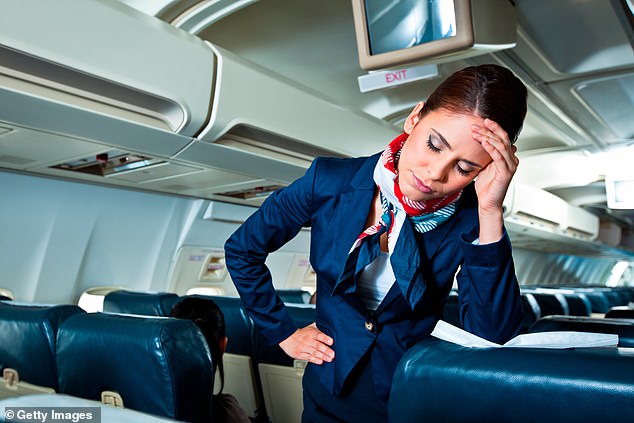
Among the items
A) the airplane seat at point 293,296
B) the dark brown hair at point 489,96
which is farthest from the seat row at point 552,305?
the dark brown hair at point 489,96

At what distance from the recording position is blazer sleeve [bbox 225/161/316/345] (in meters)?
1.66

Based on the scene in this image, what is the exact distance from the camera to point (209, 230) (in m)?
6.79

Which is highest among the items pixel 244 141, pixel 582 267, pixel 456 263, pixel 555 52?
pixel 555 52

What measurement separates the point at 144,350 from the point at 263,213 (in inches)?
22.7

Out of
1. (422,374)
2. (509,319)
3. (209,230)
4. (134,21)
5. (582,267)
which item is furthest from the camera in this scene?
(582,267)

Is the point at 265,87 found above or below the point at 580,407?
above

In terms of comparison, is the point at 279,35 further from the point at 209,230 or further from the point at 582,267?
the point at 582,267

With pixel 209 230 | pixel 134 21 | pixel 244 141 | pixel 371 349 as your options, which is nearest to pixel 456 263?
pixel 371 349

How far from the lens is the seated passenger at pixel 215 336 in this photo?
2504 mm

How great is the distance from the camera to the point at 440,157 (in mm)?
1338

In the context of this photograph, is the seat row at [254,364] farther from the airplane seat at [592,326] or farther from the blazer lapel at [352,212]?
the blazer lapel at [352,212]

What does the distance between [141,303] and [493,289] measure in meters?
3.04

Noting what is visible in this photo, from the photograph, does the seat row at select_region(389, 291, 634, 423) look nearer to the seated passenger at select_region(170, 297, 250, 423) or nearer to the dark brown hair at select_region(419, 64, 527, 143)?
the dark brown hair at select_region(419, 64, 527, 143)

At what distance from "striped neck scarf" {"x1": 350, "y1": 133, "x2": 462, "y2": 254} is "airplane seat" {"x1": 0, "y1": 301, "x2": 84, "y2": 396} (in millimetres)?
1329
